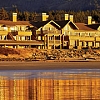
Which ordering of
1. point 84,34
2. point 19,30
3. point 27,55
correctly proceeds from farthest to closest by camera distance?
1. point 84,34
2. point 19,30
3. point 27,55

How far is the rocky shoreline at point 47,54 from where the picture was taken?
61344 millimetres

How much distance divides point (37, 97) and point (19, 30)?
1982 inches

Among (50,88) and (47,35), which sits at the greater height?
(50,88)

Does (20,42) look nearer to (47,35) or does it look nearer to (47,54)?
(47,54)

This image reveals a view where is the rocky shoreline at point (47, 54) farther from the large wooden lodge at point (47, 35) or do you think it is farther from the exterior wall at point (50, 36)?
the exterior wall at point (50, 36)

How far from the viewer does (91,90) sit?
29.0 meters

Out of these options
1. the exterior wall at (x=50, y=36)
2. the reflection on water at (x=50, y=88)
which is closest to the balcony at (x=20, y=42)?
the exterior wall at (x=50, y=36)

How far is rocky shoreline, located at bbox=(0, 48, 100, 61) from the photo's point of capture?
61344 millimetres

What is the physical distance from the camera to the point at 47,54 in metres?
66.4

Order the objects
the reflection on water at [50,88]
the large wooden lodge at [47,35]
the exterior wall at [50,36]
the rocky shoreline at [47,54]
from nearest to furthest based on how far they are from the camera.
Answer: the reflection on water at [50,88] → the rocky shoreline at [47,54] → the large wooden lodge at [47,35] → the exterior wall at [50,36]

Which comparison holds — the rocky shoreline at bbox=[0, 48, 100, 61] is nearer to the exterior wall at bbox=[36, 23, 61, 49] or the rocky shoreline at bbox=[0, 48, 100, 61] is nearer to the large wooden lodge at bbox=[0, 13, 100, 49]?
the large wooden lodge at bbox=[0, 13, 100, 49]

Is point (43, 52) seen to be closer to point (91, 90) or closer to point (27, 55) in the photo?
point (27, 55)

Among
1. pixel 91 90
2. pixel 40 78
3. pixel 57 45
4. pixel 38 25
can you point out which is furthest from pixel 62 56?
pixel 91 90

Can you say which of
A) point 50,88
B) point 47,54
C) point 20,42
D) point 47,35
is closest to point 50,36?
point 47,35
